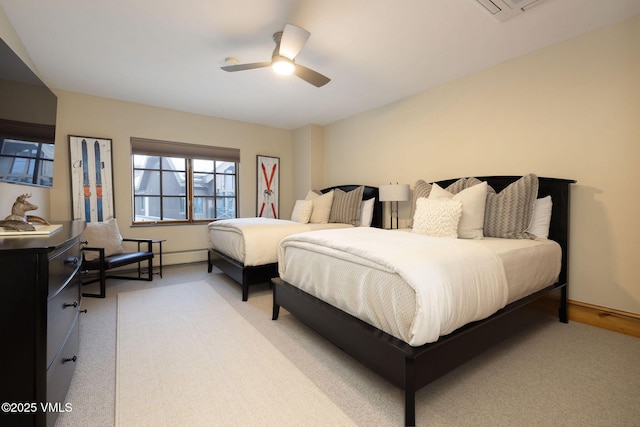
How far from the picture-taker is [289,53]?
2.38 meters

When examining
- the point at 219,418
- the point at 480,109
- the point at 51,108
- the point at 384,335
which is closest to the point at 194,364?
the point at 219,418

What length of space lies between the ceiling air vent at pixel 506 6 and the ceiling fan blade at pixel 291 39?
1286mm

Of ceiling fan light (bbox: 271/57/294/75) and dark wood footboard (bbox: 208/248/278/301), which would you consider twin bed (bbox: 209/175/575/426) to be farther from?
ceiling fan light (bbox: 271/57/294/75)

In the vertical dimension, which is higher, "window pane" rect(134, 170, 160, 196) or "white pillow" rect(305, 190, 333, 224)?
"window pane" rect(134, 170, 160, 196)

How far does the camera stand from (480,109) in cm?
316

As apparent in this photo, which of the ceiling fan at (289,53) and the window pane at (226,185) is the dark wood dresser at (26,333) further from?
the window pane at (226,185)

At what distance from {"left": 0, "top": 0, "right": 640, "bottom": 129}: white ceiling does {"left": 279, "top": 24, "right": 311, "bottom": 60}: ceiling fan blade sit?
165 mm

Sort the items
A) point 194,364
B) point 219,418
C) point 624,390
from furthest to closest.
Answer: point 194,364 < point 624,390 < point 219,418

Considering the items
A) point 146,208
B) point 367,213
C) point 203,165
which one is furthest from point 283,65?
point 146,208

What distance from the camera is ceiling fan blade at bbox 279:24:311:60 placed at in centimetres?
210

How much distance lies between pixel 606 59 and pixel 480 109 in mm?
1008

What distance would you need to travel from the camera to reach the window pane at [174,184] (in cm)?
464

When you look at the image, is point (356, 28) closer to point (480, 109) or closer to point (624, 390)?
point (480, 109)

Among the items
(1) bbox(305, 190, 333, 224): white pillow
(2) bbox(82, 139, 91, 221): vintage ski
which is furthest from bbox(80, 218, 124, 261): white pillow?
(1) bbox(305, 190, 333, 224): white pillow
